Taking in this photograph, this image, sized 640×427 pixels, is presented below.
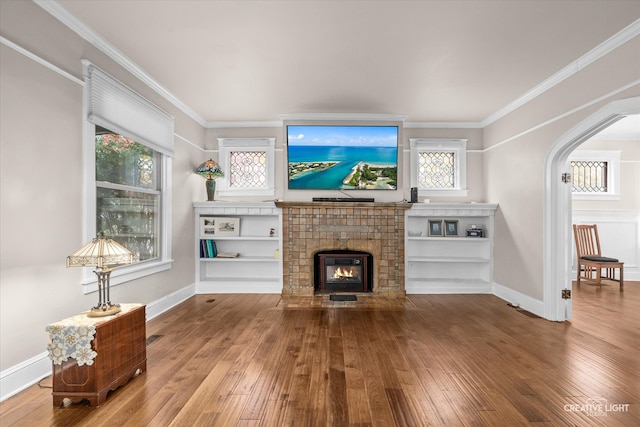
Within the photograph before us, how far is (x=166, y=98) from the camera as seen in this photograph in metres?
3.93

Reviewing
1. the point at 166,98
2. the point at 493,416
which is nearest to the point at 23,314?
the point at 166,98

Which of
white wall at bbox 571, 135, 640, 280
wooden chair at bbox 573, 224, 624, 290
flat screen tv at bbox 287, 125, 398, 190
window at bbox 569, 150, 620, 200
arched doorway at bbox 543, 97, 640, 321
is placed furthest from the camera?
window at bbox 569, 150, 620, 200

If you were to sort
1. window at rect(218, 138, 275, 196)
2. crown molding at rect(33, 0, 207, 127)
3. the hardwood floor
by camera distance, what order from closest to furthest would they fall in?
the hardwood floor → crown molding at rect(33, 0, 207, 127) → window at rect(218, 138, 275, 196)

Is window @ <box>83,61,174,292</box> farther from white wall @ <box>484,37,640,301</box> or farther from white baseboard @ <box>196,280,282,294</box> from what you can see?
white wall @ <box>484,37,640,301</box>

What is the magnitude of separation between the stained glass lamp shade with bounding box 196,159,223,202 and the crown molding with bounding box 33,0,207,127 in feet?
2.95

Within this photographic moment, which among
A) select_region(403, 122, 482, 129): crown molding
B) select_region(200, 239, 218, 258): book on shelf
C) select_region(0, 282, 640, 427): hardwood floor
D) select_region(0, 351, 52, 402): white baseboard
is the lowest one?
select_region(0, 282, 640, 427): hardwood floor

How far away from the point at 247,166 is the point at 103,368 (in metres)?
3.69

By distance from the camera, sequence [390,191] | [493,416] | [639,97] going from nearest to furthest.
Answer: [493,416], [639,97], [390,191]

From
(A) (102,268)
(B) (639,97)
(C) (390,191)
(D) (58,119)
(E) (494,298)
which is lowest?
(E) (494,298)

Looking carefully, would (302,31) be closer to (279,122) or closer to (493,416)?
(279,122)

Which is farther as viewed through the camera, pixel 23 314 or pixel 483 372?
pixel 483 372

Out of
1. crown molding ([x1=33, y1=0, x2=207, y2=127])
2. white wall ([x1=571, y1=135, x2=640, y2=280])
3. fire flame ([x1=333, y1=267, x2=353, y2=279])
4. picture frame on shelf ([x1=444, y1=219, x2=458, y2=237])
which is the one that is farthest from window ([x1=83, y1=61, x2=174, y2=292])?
white wall ([x1=571, y1=135, x2=640, y2=280])

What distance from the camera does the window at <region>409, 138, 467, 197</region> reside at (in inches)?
202

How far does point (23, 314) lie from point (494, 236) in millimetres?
5494
